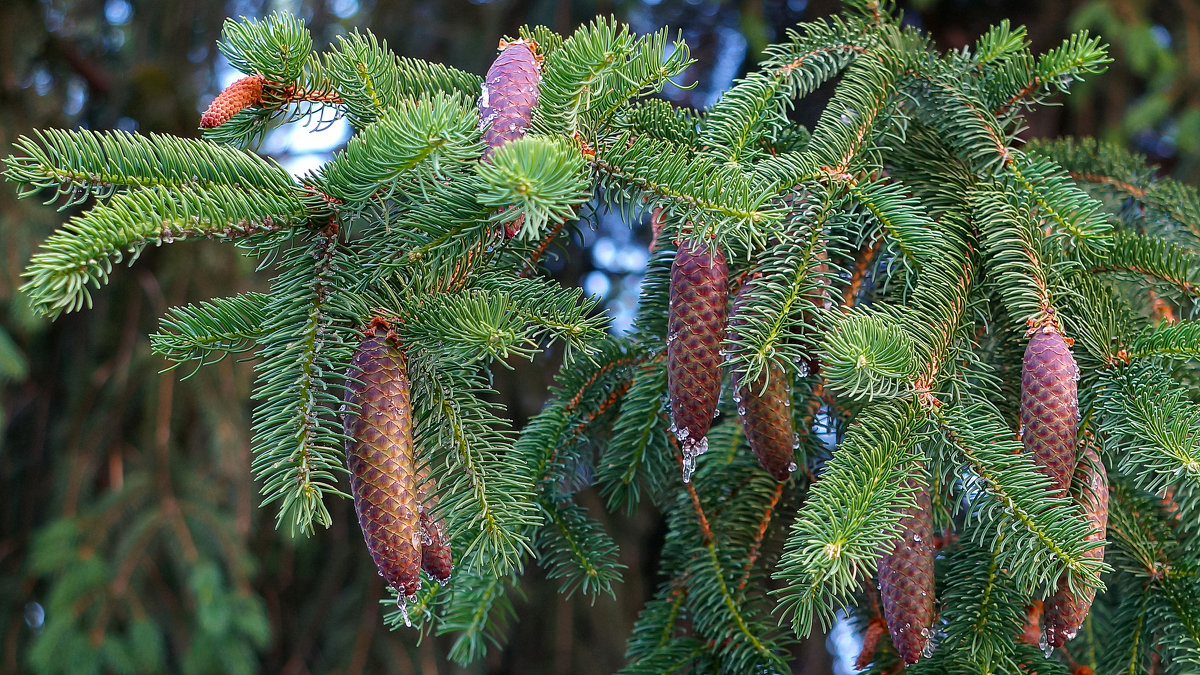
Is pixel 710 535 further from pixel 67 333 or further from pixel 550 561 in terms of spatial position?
pixel 67 333

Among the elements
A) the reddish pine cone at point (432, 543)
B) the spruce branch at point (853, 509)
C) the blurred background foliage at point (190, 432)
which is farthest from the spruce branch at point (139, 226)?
the blurred background foliage at point (190, 432)

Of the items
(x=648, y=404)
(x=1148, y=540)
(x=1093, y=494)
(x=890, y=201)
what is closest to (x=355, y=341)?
(x=648, y=404)

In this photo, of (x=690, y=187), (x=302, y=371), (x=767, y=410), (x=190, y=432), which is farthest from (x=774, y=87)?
(x=190, y=432)

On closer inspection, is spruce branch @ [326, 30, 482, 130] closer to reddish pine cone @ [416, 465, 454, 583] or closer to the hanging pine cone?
the hanging pine cone

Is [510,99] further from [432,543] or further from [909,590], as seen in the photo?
[909,590]

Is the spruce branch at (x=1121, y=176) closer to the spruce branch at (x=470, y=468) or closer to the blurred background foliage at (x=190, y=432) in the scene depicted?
the spruce branch at (x=470, y=468)

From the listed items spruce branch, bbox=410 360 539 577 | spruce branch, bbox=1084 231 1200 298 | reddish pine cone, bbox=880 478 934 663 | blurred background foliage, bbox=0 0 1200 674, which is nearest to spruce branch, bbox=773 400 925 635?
reddish pine cone, bbox=880 478 934 663
